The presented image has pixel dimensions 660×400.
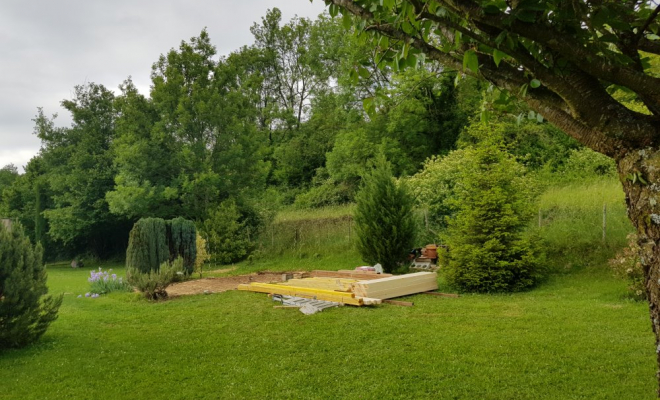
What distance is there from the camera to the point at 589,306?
7961 mm

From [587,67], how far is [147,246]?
45.0 feet

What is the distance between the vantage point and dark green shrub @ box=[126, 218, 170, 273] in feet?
45.2

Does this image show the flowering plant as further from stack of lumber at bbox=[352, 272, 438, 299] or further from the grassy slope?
stack of lumber at bbox=[352, 272, 438, 299]

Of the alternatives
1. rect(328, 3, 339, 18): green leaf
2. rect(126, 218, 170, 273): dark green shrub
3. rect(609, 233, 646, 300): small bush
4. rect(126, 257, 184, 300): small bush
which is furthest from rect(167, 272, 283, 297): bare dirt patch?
rect(328, 3, 339, 18): green leaf

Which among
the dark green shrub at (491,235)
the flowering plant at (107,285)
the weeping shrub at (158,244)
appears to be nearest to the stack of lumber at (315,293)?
the dark green shrub at (491,235)

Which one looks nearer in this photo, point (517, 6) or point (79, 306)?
point (517, 6)

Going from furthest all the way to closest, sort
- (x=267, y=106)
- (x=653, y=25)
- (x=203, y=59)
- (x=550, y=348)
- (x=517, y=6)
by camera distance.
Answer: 1. (x=267, y=106)
2. (x=203, y=59)
3. (x=550, y=348)
4. (x=653, y=25)
5. (x=517, y=6)

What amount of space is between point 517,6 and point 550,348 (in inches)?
182

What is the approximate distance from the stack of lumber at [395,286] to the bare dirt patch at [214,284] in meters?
4.59

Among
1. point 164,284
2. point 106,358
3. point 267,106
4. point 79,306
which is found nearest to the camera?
point 106,358

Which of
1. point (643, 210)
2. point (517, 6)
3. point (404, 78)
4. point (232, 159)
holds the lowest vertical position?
point (643, 210)

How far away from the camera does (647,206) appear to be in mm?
2404

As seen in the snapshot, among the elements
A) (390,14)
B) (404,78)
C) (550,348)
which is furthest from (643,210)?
(404,78)

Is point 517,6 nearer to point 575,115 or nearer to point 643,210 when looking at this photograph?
point 575,115
